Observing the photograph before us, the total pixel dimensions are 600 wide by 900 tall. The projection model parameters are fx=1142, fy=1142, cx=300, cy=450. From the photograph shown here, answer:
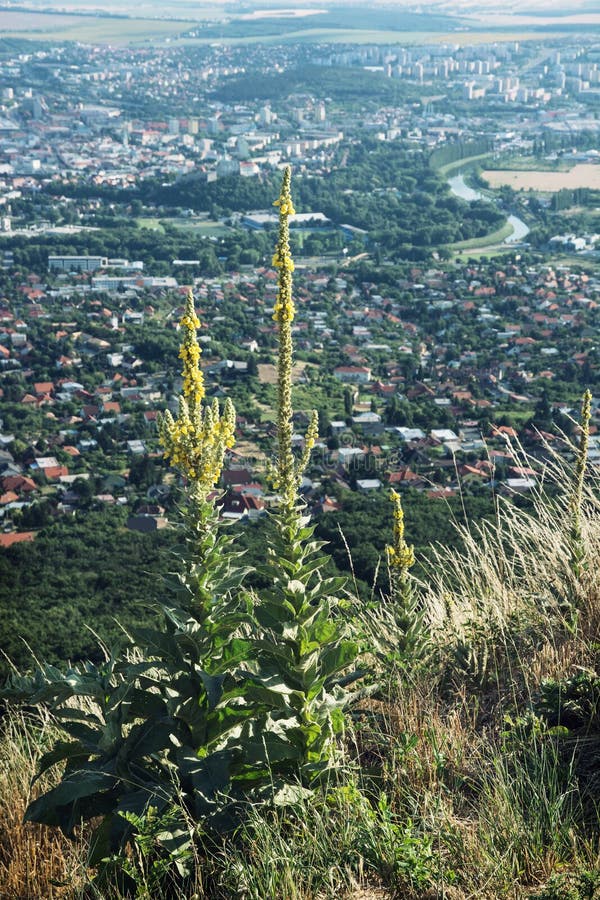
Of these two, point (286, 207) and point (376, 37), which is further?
point (376, 37)

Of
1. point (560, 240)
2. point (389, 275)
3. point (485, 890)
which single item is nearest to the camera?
point (485, 890)

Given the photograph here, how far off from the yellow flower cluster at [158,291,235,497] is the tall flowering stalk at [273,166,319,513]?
0.12m

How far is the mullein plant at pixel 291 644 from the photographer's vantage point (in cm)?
221

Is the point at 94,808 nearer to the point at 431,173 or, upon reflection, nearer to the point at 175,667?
the point at 175,667

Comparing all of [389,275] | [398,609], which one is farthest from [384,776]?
[389,275]

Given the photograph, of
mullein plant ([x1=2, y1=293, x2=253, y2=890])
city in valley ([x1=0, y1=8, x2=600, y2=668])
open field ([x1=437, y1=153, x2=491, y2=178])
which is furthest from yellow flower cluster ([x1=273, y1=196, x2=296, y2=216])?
open field ([x1=437, y1=153, x2=491, y2=178])

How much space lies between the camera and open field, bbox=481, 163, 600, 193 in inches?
1772

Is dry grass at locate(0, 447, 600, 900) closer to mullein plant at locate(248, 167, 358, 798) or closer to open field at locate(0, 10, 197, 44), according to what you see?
mullein plant at locate(248, 167, 358, 798)

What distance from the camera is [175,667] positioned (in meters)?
2.24

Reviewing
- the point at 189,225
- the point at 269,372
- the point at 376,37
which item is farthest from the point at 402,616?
the point at 376,37

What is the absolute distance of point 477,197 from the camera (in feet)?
146

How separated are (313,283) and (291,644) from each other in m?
31.3

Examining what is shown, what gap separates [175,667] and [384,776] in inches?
19.0

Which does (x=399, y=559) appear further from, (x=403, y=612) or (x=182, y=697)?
(x=182, y=697)
